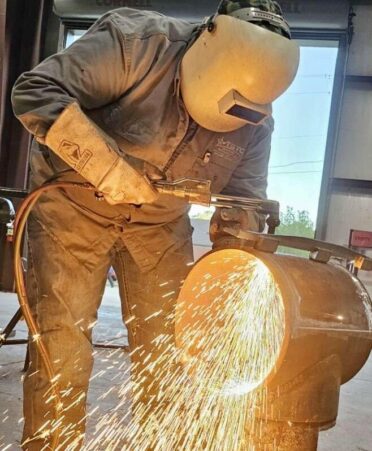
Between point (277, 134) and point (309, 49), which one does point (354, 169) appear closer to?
point (277, 134)

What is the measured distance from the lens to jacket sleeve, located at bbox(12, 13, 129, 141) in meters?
1.30

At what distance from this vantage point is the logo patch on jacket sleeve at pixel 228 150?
1631mm

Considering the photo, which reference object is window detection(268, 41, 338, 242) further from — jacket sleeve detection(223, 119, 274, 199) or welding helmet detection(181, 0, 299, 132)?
welding helmet detection(181, 0, 299, 132)

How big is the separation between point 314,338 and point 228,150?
2.37 feet

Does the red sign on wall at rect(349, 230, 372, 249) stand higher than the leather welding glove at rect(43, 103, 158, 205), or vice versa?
the leather welding glove at rect(43, 103, 158, 205)

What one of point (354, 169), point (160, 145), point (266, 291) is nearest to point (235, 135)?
point (160, 145)

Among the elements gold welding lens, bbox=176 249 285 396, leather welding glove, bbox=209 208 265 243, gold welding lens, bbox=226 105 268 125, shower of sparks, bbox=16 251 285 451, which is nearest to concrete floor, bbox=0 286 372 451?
shower of sparks, bbox=16 251 285 451

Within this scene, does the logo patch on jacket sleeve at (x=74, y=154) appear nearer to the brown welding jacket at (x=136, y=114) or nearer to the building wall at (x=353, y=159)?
the brown welding jacket at (x=136, y=114)

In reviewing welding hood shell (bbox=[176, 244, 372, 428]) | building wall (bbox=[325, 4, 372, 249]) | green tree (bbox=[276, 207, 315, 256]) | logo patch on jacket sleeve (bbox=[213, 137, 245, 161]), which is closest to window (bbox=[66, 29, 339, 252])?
green tree (bbox=[276, 207, 315, 256])

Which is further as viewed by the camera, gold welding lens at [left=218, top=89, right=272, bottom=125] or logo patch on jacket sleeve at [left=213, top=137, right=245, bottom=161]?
logo patch on jacket sleeve at [left=213, top=137, right=245, bottom=161]

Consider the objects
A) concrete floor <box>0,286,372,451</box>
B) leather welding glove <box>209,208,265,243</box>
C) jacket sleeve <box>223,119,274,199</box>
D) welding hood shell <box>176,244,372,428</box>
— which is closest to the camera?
welding hood shell <box>176,244,372,428</box>

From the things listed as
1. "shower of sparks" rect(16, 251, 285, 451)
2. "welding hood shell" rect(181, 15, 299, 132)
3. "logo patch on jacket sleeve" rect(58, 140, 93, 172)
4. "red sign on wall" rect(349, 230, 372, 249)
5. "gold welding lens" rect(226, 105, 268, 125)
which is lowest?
"shower of sparks" rect(16, 251, 285, 451)

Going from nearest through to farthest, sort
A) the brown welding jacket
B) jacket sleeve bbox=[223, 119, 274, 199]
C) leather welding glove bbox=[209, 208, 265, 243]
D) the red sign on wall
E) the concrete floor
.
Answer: the brown welding jacket → leather welding glove bbox=[209, 208, 265, 243] → jacket sleeve bbox=[223, 119, 274, 199] → the concrete floor → the red sign on wall

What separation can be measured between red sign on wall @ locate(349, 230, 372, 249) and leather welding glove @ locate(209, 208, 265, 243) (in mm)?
3210
